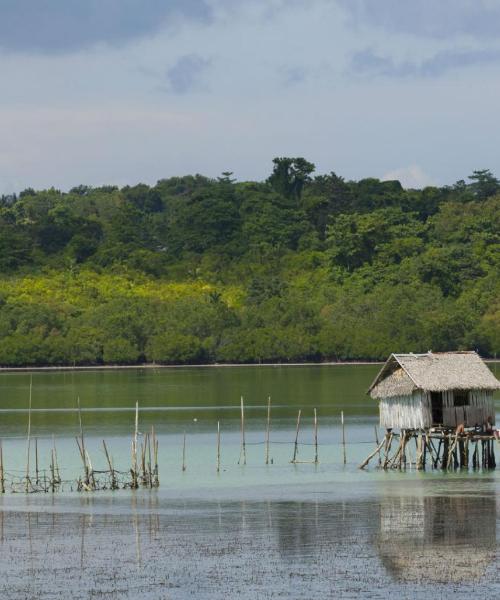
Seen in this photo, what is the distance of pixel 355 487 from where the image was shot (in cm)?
4147

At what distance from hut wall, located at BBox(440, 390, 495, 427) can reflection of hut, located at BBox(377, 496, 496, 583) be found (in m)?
5.75

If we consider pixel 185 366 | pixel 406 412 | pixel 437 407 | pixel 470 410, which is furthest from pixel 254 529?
pixel 185 366

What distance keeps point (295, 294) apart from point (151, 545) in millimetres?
124557

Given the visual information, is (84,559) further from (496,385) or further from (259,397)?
(259,397)

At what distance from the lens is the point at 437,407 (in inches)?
1746

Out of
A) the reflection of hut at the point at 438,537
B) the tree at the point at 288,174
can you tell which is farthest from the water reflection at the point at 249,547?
the tree at the point at 288,174

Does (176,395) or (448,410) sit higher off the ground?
(176,395)

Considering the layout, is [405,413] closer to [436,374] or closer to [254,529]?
[436,374]

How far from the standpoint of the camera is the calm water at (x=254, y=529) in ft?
89.0

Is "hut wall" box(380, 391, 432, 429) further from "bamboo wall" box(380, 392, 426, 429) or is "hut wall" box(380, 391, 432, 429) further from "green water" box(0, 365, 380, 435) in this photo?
"green water" box(0, 365, 380, 435)

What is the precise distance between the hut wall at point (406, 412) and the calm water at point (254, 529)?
1.58m

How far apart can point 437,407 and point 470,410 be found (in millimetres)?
977

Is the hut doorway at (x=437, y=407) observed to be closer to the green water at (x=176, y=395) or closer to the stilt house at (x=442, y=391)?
the stilt house at (x=442, y=391)

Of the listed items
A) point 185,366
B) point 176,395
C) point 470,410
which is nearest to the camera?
point 470,410
